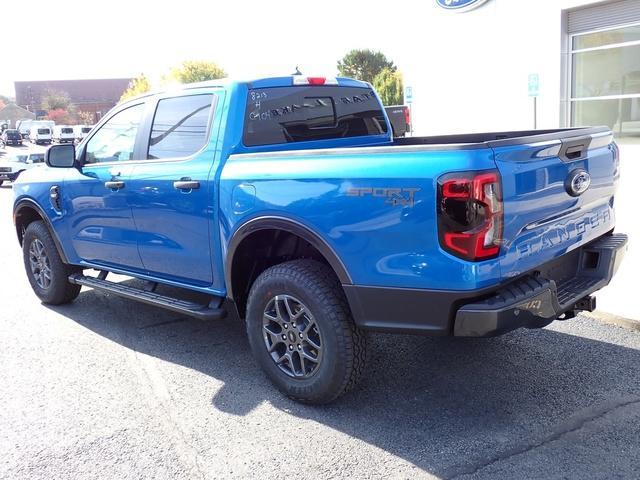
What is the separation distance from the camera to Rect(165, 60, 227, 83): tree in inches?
2780

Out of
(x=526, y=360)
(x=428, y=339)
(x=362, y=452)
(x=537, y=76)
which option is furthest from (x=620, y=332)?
(x=537, y=76)

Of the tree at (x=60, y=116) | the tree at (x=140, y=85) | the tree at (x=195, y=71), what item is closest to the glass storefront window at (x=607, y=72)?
the tree at (x=195, y=71)

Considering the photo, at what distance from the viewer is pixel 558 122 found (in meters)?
15.0

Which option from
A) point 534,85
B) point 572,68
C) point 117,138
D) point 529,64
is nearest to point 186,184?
point 117,138

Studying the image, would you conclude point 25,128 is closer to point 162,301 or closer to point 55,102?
point 55,102

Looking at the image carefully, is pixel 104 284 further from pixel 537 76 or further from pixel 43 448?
pixel 537 76

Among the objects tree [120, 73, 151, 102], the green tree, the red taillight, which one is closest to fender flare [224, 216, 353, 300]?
the red taillight

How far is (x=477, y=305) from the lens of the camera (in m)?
2.92

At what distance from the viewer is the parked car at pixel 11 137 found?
61406 mm

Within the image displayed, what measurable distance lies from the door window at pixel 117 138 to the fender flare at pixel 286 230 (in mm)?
1504

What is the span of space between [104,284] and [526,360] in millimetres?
3432

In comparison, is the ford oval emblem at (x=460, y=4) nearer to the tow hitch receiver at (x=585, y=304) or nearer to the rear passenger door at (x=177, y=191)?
the rear passenger door at (x=177, y=191)

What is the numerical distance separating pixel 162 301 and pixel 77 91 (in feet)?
372

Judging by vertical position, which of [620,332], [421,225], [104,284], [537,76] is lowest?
[620,332]
